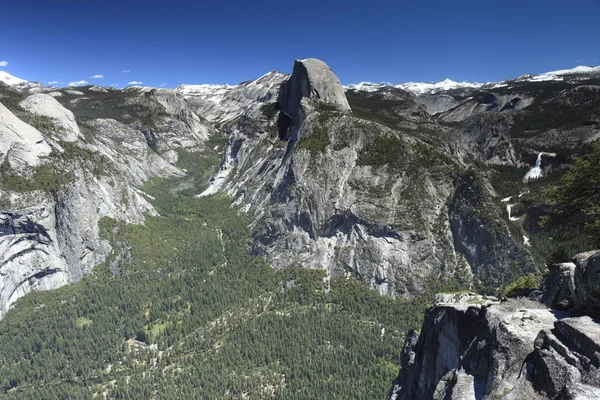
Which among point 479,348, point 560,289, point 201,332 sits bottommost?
point 201,332

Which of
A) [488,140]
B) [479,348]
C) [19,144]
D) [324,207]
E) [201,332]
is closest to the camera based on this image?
[479,348]

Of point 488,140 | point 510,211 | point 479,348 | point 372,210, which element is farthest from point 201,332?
point 488,140

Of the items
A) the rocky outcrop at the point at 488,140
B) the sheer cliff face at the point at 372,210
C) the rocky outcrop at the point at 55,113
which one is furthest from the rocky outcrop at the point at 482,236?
the rocky outcrop at the point at 55,113

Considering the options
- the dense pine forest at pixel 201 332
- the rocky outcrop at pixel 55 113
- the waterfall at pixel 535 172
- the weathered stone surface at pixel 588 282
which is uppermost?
the rocky outcrop at pixel 55 113

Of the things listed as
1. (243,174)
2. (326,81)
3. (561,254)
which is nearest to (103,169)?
(243,174)

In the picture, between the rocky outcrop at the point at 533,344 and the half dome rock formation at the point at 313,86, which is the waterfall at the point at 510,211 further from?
the rocky outcrop at the point at 533,344

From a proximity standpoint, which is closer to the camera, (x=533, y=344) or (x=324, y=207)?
(x=533, y=344)

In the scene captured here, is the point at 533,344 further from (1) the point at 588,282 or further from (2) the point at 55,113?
(2) the point at 55,113
